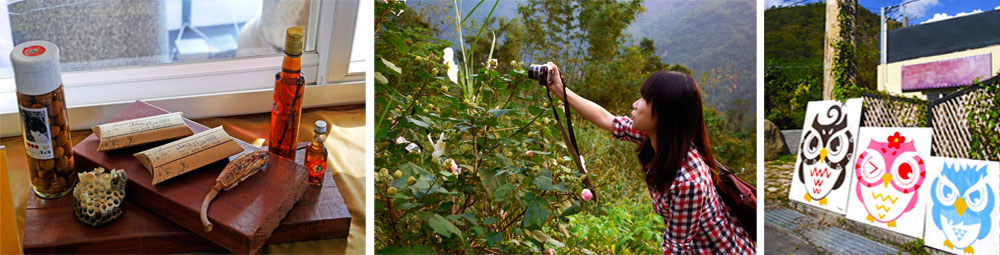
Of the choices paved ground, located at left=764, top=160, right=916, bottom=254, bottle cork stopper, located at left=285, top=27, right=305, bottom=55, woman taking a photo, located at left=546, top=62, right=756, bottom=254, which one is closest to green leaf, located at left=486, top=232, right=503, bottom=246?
woman taking a photo, located at left=546, top=62, right=756, bottom=254

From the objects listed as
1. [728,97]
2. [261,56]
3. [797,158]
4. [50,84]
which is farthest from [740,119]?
[50,84]

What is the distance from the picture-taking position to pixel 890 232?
7.25 ft

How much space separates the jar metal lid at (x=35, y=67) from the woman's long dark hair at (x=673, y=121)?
3.46ft

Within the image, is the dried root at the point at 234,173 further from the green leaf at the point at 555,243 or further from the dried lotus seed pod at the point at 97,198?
the green leaf at the point at 555,243

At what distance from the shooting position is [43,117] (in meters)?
0.95

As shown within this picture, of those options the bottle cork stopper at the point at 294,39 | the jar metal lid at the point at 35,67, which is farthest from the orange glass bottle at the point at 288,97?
the jar metal lid at the point at 35,67

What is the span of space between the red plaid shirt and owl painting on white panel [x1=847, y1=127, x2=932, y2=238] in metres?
1.34

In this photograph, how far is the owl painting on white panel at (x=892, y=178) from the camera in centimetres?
212

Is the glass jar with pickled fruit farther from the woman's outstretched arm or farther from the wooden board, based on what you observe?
the woman's outstretched arm

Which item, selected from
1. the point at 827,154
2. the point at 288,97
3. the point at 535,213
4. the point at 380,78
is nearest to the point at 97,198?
the point at 288,97

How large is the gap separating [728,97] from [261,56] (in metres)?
1.39

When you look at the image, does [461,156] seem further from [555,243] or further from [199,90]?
[199,90]

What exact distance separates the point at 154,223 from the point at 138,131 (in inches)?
10.0

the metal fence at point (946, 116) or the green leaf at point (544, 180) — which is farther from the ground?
the metal fence at point (946, 116)
